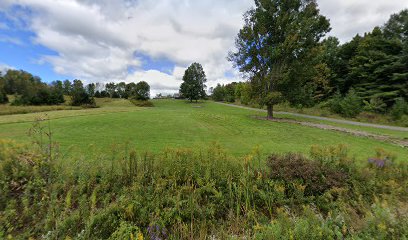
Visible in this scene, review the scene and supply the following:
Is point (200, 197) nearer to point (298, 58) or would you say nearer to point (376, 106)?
point (298, 58)

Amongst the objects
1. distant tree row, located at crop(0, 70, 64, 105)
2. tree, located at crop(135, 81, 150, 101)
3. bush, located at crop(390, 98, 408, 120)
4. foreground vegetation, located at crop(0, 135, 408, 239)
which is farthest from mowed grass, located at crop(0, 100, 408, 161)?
tree, located at crop(135, 81, 150, 101)

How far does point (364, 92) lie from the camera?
27.2 m

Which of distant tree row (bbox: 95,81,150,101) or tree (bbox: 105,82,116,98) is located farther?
tree (bbox: 105,82,116,98)

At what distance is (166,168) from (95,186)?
144 cm

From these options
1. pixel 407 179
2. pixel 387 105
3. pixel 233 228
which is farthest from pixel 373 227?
pixel 387 105

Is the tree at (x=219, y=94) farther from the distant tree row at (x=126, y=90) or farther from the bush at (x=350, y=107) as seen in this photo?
the bush at (x=350, y=107)

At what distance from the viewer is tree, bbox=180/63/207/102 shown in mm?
52500

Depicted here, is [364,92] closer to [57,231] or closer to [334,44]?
[334,44]

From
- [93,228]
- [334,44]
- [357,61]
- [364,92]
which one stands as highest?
[334,44]

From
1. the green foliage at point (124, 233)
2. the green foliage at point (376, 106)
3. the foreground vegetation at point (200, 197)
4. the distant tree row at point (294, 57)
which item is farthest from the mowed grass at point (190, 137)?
the green foliage at point (376, 106)

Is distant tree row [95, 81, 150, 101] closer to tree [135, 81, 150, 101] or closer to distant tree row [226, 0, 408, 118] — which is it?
tree [135, 81, 150, 101]

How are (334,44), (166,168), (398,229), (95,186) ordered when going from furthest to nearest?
(334,44)
(166,168)
(95,186)
(398,229)

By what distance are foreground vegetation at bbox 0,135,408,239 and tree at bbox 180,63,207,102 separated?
1932 inches

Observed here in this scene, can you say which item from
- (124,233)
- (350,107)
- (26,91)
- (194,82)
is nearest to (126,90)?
(26,91)
